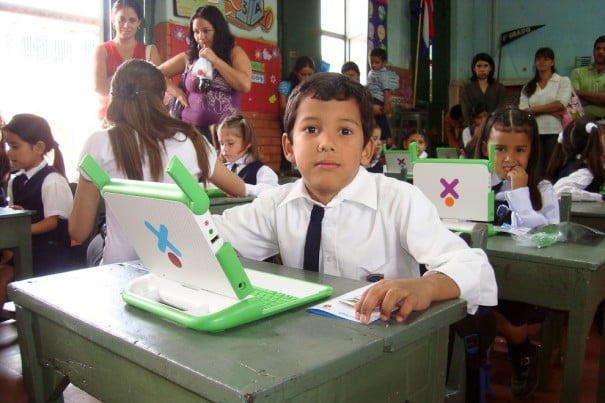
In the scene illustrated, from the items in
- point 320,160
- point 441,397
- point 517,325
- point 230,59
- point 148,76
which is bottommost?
point 517,325

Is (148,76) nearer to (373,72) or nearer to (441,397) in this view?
(441,397)

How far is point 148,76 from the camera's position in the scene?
199cm

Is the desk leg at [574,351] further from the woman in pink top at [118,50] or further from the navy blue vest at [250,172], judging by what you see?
the woman in pink top at [118,50]

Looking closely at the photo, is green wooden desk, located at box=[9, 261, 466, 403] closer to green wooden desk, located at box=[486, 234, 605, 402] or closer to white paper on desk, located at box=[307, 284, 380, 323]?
white paper on desk, located at box=[307, 284, 380, 323]

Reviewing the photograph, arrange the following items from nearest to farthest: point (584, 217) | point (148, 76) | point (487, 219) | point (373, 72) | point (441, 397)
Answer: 1. point (441, 397)
2. point (487, 219)
3. point (148, 76)
4. point (584, 217)
5. point (373, 72)

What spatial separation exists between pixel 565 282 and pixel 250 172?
2406 millimetres

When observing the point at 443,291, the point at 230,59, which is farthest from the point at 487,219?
the point at 230,59

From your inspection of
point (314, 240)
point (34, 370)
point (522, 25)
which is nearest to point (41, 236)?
point (34, 370)

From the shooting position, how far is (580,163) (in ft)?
10.8

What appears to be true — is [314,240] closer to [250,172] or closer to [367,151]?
[367,151]

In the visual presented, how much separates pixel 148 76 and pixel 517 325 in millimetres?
1574

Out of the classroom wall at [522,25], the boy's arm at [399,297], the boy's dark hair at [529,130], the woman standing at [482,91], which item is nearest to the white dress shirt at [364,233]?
the boy's arm at [399,297]

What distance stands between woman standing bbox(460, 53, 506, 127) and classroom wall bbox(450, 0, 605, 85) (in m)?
3.83

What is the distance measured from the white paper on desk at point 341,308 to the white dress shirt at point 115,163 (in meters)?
0.95
